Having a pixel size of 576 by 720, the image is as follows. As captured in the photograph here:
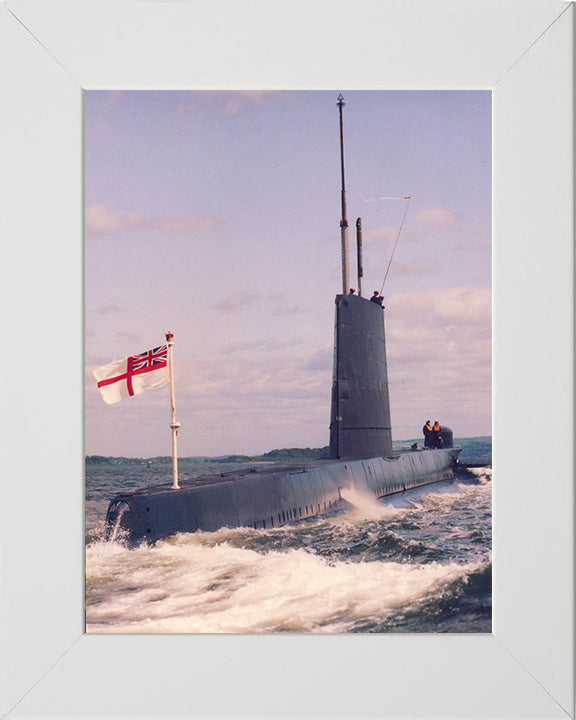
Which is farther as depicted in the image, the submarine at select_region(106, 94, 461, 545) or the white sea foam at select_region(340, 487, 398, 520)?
the white sea foam at select_region(340, 487, 398, 520)

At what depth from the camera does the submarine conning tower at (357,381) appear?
36.6 ft

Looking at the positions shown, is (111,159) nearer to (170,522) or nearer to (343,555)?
(170,522)

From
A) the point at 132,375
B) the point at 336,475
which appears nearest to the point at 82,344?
the point at 132,375

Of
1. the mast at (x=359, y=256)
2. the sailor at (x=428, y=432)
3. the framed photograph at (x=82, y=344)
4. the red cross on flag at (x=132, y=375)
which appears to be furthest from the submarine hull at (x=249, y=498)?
the sailor at (x=428, y=432)

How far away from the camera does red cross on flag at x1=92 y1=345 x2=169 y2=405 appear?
654 cm

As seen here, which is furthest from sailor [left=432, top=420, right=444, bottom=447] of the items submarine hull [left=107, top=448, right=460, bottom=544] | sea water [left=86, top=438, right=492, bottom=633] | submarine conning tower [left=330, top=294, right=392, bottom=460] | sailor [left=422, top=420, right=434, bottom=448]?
sea water [left=86, top=438, right=492, bottom=633]

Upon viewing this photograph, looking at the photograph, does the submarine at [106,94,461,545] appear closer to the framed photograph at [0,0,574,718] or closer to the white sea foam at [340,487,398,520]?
the white sea foam at [340,487,398,520]

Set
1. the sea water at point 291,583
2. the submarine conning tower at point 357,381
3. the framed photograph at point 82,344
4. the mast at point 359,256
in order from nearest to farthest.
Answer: the framed photograph at point 82,344 → the sea water at point 291,583 → the mast at point 359,256 → the submarine conning tower at point 357,381

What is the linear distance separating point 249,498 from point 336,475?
2.22 meters

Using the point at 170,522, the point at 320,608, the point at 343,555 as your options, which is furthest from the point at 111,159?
the point at 320,608

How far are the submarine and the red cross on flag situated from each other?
1089 millimetres

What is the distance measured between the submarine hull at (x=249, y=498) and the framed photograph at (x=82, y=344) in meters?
2.07

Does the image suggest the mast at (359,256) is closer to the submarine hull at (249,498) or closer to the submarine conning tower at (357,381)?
the submarine conning tower at (357,381)
